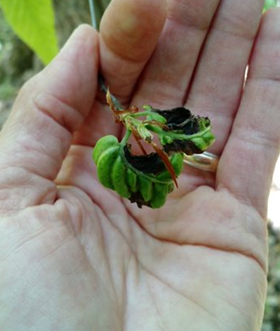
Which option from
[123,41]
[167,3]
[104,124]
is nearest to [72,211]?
[104,124]

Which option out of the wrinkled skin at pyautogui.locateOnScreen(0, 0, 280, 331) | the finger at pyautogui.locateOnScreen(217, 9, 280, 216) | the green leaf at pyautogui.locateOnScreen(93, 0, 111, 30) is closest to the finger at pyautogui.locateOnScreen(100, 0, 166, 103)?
the wrinkled skin at pyautogui.locateOnScreen(0, 0, 280, 331)

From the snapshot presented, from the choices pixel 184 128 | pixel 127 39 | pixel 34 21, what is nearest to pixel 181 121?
pixel 184 128

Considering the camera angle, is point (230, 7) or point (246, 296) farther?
point (230, 7)

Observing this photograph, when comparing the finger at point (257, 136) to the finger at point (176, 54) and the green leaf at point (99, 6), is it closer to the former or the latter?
the finger at point (176, 54)

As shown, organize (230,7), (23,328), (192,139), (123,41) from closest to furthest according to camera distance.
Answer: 1. (192,139)
2. (23,328)
3. (123,41)
4. (230,7)

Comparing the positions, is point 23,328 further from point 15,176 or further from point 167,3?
point 167,3

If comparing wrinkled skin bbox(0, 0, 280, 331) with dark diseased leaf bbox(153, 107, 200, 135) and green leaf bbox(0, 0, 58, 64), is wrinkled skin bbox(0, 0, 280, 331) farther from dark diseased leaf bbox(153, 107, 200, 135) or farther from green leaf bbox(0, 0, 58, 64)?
dark diseased leaf bbox(153, 107, 200, 135)

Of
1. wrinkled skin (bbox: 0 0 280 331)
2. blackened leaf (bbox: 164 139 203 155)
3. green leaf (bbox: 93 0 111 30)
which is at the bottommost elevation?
wrinkled skin (bbox: 0 0 280 331)
